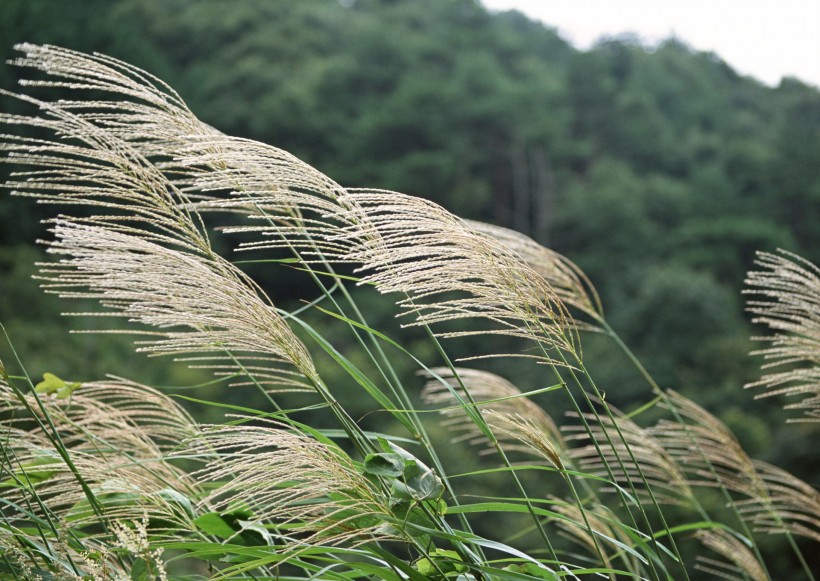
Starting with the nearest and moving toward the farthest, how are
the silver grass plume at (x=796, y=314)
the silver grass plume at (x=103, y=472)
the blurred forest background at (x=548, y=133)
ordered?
the silver grass plume at (x=103, y=472)
the silver grass plume at (x=796, y=314)
the blurred forest background at (x=548, y=133)

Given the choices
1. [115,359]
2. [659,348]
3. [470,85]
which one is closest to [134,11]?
[470,85]

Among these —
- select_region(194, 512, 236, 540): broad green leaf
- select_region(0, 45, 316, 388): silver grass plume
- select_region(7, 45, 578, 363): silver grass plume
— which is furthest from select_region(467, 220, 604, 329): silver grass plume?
select_region(194, 512, 236, 540): broad green leaf

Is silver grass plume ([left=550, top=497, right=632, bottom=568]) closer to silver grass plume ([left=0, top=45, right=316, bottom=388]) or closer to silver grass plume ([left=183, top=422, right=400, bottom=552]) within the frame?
silver grass plume ([left=183, top=422, right=400, bottom=552])

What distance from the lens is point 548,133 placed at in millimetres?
27812

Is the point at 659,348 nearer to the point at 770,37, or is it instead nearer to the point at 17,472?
the point at 770,37

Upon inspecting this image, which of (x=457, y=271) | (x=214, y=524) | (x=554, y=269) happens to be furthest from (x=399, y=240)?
(x=554, y=269)

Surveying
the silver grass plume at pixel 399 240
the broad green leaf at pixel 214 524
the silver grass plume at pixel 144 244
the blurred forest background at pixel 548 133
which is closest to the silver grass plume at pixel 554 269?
the silver grass plume at pixel 399 240

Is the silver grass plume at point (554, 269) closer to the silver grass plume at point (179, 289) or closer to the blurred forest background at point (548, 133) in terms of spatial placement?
the silver grass plume at point (179, 289)

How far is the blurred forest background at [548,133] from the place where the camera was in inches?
832

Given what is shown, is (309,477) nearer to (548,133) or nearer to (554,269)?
(554,269)

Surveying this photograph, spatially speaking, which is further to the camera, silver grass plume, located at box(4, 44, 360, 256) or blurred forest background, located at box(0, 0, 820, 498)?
blurred forest background, located at box(0, 0, 820, 498)

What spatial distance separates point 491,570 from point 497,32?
Result: 31.9m

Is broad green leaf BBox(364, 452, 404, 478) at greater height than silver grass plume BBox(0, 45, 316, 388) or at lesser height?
lesser

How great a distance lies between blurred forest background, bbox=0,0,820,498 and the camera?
21.1m
